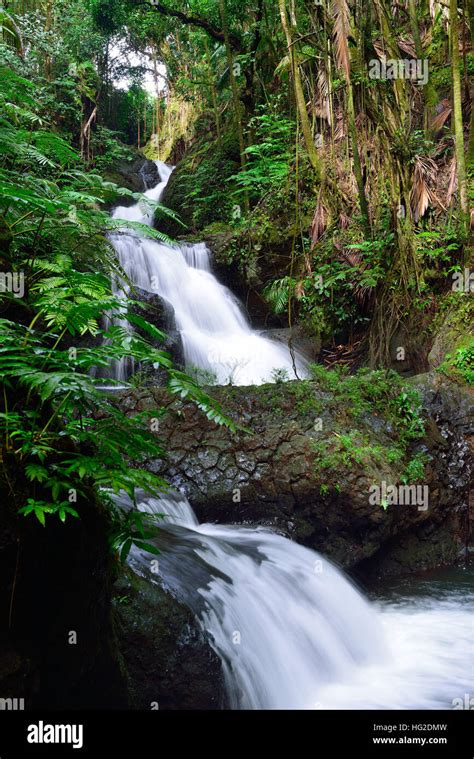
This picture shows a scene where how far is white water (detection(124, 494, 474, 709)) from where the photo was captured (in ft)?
13.4

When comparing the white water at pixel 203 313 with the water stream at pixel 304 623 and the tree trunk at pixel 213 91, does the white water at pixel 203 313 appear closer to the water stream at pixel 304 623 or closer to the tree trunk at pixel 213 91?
the water stream at pixel 304 623

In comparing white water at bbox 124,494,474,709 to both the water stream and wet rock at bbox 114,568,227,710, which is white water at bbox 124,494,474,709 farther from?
wet rock at bbox 114,568,227,710

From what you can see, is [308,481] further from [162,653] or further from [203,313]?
[203,313]

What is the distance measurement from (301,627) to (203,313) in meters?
7.09

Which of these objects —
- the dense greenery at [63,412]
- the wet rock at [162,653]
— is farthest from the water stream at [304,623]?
the dense greenery at [63,412]

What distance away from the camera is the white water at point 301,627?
408 centimetres

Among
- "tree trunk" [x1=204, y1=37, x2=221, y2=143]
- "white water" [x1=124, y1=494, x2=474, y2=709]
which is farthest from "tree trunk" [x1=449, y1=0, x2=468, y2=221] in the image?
"tree trunk" [x1=204, y1=37, x2=221, y2=143]

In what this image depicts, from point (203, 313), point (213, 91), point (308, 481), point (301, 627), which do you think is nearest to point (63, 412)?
point (301, 627)

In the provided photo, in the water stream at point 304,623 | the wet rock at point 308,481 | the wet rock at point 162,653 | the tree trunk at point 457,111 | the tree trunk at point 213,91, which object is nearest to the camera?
the wet rock at point 162,653

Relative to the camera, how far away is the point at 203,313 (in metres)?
10.9

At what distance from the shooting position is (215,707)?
12.1ft

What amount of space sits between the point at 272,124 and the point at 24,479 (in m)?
11.7

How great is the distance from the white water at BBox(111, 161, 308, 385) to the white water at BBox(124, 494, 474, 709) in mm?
4008

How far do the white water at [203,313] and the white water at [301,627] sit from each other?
4.01 m
